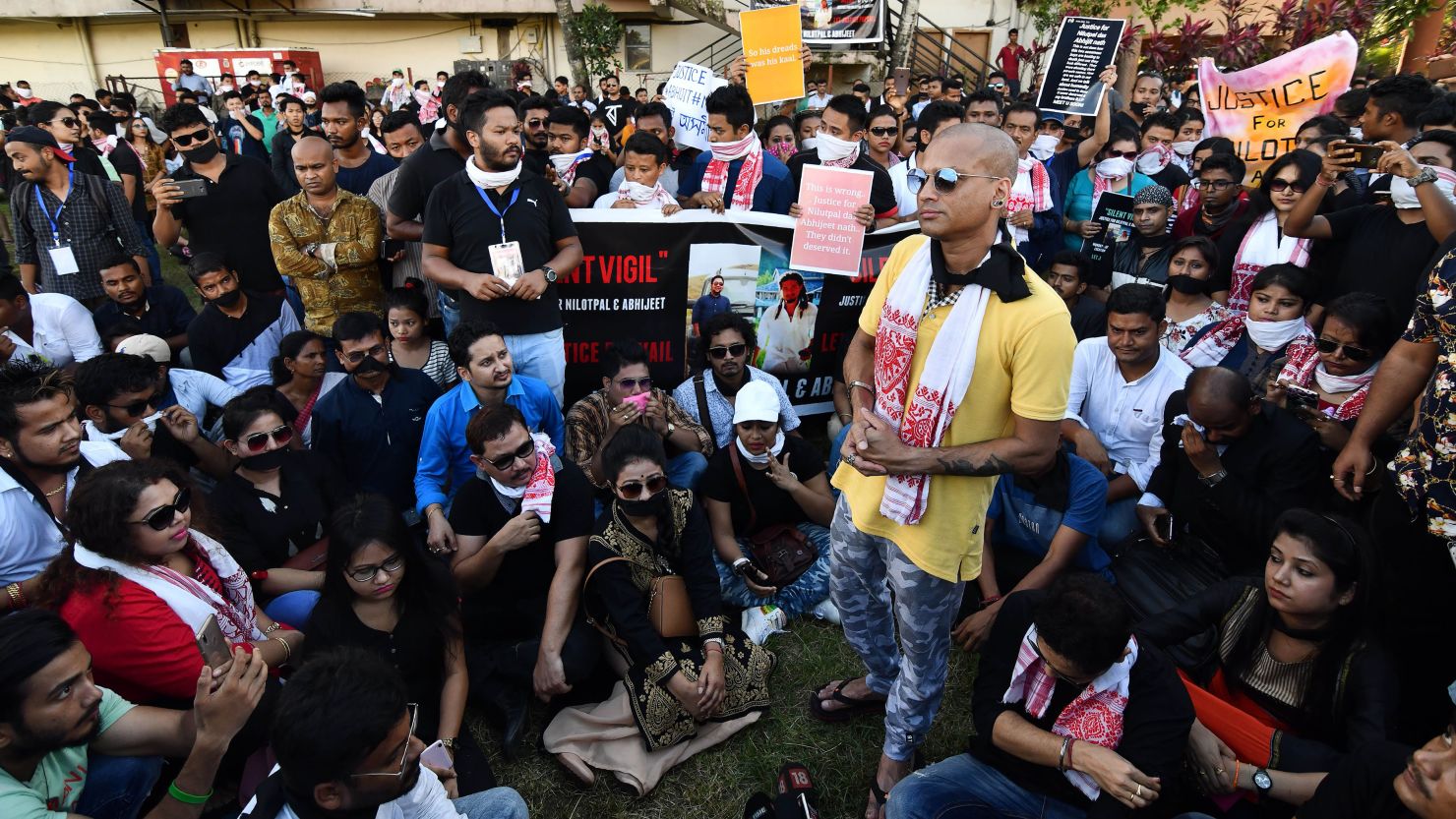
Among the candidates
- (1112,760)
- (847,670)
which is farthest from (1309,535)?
(847,670)

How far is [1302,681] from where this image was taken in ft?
9.06

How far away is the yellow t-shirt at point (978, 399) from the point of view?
2.39 meters

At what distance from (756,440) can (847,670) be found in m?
1.23

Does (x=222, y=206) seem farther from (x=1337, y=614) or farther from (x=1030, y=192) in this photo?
(x=1337, y=614)

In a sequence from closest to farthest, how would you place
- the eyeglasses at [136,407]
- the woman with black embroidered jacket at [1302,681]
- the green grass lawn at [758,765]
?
the woman with black embroidered jacket at [1302,681] < the green grass lawn at [758,765] < the eyeglasses at [136,407]

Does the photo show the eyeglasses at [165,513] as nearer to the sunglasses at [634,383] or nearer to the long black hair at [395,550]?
the long black hair at [395,550]

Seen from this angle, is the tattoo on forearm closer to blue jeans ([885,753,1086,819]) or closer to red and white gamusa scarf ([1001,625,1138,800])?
red and white gamusa scarf ([1001,625,1138,800])

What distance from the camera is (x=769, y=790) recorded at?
10.9ft

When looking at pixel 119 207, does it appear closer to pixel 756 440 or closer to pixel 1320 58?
pixel 756 440

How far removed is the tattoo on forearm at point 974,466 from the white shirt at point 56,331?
516 centimetres

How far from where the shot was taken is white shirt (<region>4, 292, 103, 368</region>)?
16.2 ft

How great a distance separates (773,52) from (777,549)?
15.2ft

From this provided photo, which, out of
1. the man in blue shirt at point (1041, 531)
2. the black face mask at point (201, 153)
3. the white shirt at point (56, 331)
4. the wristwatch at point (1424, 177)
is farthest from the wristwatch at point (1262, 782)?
the black face mask at point (201, 153)

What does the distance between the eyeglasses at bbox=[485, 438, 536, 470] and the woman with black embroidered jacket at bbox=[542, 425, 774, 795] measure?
0.33m
